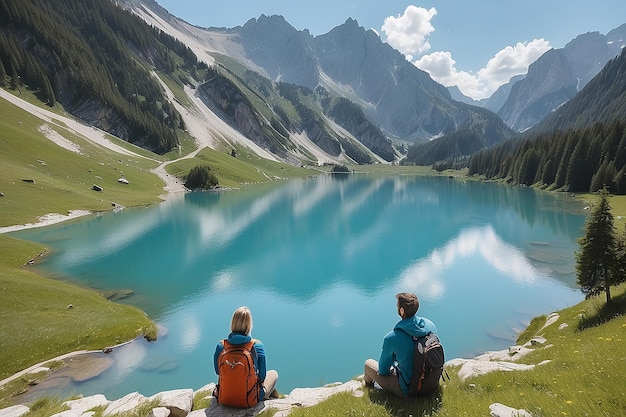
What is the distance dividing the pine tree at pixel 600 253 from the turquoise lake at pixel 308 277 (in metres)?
7.73

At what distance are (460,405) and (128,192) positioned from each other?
105 metres

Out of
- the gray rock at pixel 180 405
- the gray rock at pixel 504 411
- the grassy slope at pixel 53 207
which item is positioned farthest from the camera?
the grassy slope at pixel 53 207

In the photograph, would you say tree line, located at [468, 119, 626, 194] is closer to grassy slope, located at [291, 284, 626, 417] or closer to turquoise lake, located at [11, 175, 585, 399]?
turquoise lake, located at [11, 175, 585, 399]

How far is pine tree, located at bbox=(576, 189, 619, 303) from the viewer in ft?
68.0

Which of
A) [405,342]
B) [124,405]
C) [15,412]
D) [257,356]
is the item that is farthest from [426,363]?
[15,412]

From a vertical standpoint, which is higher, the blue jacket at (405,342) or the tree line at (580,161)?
the tree line at (580,161)

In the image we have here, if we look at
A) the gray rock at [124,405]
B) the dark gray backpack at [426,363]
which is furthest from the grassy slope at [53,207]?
the dark gray backpack at [426,363]

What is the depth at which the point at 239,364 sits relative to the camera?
26.8 ft

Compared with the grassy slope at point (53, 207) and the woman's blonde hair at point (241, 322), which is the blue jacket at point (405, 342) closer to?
the woman's blonde hair at point (241, 322)

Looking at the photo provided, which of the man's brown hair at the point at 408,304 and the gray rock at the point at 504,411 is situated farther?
the man's brown hair at the point at 408,304

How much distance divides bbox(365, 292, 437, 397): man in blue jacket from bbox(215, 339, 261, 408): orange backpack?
329cm

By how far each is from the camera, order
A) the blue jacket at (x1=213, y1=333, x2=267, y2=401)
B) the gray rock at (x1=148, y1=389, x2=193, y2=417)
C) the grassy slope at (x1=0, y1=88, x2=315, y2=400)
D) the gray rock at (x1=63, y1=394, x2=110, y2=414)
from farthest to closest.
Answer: the grassy slope at (x1=0, y1=88, x2=315, y2=400), the gray rock at (x1=63, y1=394, x2=110, y2=414), the gray rock at (x1=148, y1=389, x2=193, y2=417), the blue jacket at (x1=213, y1=333, x2=267, y2=401)

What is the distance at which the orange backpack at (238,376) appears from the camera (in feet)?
26.9

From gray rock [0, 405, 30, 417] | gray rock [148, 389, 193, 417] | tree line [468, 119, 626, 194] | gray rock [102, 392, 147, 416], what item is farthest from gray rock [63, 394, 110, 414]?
tree line [468, 119, 626, 194]
